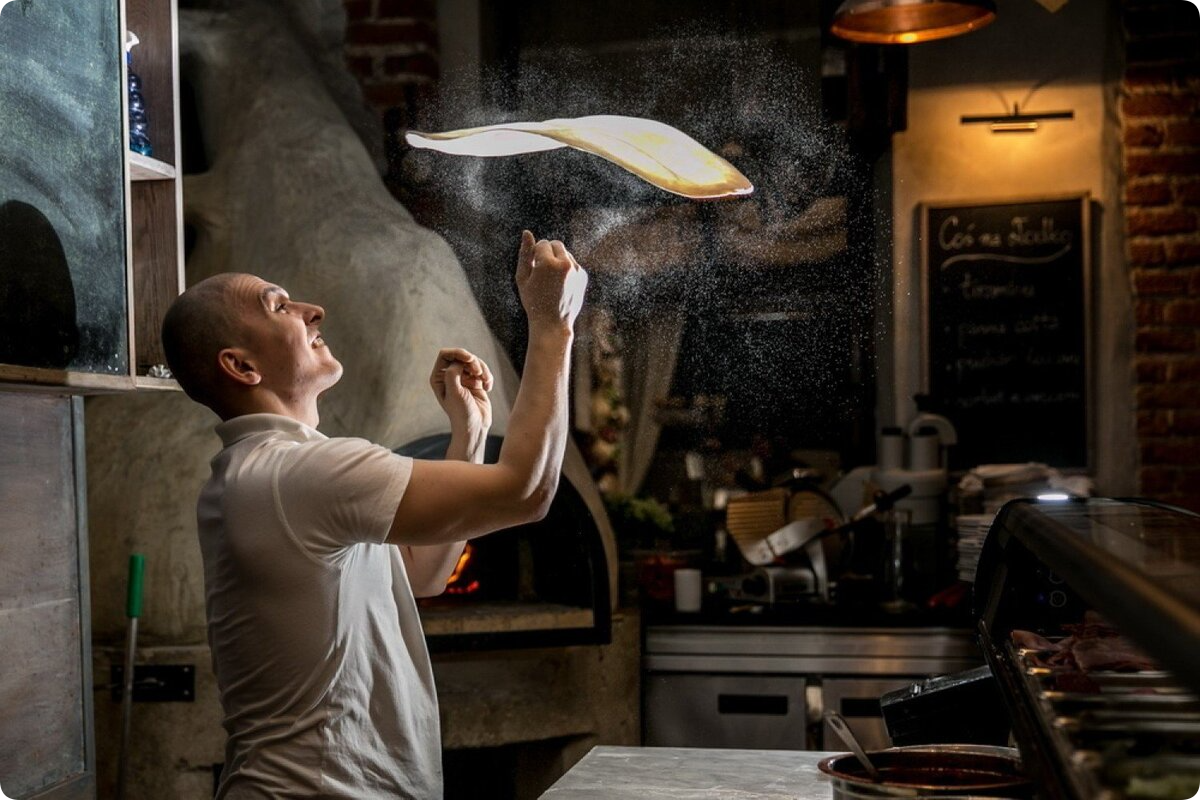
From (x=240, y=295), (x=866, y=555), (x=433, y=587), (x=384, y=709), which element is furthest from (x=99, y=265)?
(x=866, y=555)

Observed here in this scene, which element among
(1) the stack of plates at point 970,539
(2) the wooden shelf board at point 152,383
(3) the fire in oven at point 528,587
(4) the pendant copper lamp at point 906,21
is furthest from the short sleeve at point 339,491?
(1) the stack of plates at point 970,539

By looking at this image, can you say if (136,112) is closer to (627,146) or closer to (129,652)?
(627,146)

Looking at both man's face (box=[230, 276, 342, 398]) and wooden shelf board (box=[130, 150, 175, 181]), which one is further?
wooden shelf board (box=[130, 150, 175, 181])

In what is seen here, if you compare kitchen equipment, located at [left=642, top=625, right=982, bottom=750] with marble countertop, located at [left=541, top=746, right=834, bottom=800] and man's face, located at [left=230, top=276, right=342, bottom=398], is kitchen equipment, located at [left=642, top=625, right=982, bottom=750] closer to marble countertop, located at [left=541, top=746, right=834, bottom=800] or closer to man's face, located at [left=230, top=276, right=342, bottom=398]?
marble countertop, located at [left=541, top=746, right=834, bottom=800]

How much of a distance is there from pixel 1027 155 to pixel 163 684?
365 cm

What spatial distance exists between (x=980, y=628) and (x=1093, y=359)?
10.8 ft

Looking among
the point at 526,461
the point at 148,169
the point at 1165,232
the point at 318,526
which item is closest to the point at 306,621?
the point at 318,526

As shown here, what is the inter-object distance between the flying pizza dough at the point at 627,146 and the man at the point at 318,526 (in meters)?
1.37

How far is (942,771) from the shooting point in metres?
1.63

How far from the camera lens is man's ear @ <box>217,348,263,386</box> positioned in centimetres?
211

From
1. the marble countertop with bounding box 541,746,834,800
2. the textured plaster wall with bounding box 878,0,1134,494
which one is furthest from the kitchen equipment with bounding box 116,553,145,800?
the textured plaster wall with bounding box 878,0,1134,494

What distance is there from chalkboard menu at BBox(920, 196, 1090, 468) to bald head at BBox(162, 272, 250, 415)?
3500mm

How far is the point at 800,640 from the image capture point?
446 cm

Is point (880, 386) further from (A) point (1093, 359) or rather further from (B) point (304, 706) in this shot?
(B) point (304, 706)
